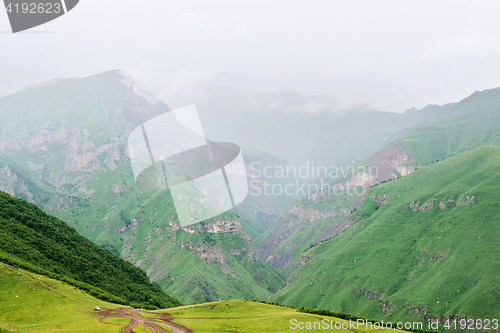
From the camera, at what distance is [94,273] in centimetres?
5747

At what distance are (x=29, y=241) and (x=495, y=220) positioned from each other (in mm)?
141536

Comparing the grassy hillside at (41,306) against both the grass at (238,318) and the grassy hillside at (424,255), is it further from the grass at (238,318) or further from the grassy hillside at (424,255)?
the grassy hillside at (424,255)

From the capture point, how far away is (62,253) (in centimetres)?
5544

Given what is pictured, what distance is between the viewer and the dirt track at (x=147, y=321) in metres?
26.1

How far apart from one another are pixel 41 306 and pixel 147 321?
31.7 ft

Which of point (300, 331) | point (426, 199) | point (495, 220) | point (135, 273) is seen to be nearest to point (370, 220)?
point (426, 199)

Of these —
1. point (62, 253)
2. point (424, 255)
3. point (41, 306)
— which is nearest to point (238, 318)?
point (41, 306)

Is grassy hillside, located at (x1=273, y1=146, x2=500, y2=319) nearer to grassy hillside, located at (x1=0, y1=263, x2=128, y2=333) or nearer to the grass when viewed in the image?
the grass

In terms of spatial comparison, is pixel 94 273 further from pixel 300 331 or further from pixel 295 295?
pixel 295 295

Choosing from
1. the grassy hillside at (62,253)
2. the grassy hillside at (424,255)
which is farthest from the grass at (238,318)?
the grassy hillside at (424,255)

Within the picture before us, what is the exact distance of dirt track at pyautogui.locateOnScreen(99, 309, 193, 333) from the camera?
26.1 metres

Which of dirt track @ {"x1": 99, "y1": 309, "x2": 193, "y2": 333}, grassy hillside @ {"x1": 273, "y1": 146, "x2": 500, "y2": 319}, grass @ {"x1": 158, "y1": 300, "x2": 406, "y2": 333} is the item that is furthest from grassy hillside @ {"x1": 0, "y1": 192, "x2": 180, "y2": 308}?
grassy hillside @ {"x1": 273, "y1": 146, "x2": 500, "y2": 319}

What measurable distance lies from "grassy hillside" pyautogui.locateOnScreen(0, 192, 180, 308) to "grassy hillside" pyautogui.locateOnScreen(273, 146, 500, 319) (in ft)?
288

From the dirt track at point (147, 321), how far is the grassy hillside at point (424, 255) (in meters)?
99.5
